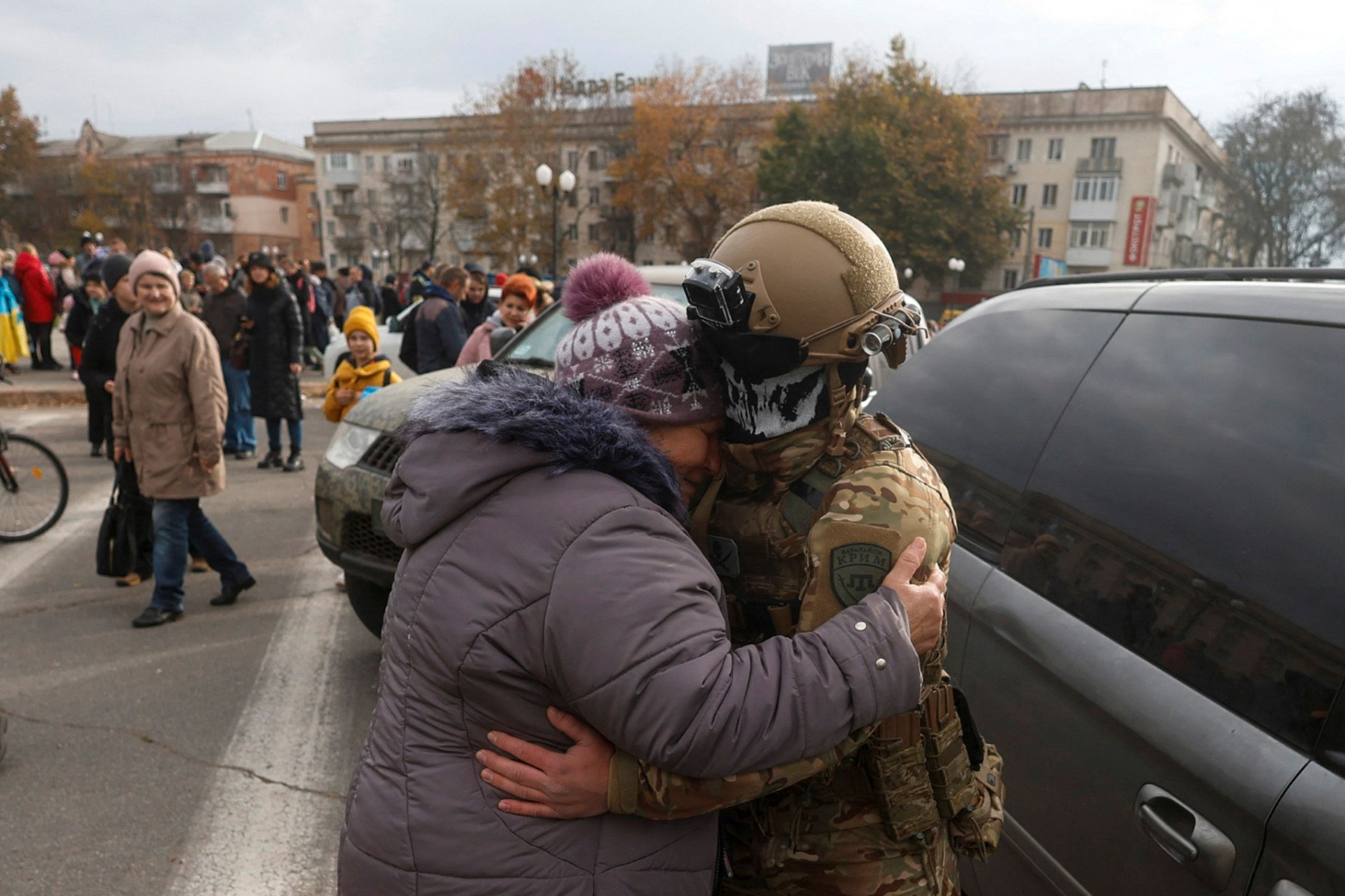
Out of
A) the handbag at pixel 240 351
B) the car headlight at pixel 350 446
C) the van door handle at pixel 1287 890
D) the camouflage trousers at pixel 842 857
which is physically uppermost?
the van door handle at pixel 1287 890

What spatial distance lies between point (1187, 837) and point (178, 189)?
88.0 metres

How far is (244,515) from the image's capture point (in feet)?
23.7

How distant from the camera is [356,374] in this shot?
621 centimetres

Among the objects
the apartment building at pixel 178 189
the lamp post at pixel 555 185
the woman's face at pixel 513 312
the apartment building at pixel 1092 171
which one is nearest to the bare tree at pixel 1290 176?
the apartment building at pixel 1092 171

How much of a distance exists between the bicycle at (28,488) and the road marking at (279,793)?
2.86 meters

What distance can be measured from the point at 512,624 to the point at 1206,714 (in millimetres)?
1141

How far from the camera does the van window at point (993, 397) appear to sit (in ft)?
7.14

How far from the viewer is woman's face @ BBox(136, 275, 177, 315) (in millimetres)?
4859

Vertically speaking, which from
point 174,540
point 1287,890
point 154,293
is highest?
point 154,293

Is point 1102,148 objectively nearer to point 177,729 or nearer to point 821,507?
point 177,729

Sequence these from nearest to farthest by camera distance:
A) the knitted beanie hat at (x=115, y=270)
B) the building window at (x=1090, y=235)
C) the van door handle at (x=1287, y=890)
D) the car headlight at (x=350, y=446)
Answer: the van door handle at (x=1287, y=890) < the car headlight at (x=350, y=446) < the knitted beanie hat at (x=115, y=270) < the building window at (x=1090, y=235)

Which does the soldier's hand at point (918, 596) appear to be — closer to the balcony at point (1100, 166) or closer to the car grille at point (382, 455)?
the car grille at point (382, 455)

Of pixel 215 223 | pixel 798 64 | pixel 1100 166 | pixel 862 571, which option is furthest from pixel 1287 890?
pixel 215 223

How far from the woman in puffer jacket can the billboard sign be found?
81886 mm
